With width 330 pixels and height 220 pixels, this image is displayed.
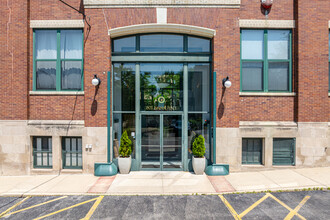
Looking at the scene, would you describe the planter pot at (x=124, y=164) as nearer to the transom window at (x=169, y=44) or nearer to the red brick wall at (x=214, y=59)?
the red brick wall at (x=214, y=59)

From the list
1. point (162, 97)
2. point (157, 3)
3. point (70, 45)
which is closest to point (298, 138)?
point (162, 97)

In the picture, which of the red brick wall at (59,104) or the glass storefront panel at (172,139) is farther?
the glass storefront panel at (172,139)

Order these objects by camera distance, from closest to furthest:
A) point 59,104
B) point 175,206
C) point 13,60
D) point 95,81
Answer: point 175,206
point 95,81
point 13,60
point 59,104

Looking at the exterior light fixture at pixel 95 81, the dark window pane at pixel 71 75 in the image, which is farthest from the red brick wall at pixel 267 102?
the dark window pane at pixel 71 75

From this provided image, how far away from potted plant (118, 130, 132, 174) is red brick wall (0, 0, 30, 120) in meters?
4.66

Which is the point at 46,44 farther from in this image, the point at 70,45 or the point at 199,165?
the point at 199,165

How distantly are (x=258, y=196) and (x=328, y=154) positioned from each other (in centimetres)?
517

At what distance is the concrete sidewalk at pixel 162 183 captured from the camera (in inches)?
254

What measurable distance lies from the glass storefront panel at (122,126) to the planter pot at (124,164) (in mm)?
641

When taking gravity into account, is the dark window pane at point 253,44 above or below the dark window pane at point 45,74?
above

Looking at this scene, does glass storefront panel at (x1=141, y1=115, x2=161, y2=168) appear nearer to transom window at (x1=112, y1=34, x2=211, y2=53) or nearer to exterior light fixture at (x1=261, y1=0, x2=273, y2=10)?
transom window at (x1=112, y1=34, x2=211, y2=53)

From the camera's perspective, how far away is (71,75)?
8.55 metres

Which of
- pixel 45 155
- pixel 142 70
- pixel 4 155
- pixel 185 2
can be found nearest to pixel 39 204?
pixel 45 155

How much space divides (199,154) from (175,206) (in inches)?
111
